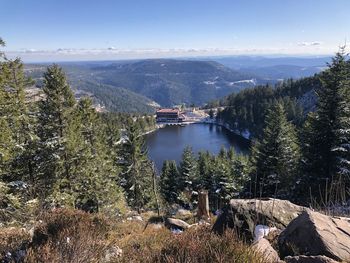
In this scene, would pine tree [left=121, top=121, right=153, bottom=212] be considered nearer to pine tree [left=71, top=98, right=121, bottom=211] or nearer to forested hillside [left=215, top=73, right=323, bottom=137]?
pine tree [left=71, top=98, right=121, bottom=211]

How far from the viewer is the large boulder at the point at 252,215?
21.4 ft

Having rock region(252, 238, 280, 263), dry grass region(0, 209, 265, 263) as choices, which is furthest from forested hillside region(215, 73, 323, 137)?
rock region(252, 238, 280, 263)

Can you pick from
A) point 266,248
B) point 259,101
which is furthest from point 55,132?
point 259,101

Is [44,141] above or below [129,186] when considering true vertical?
above

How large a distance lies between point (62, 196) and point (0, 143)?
581cm

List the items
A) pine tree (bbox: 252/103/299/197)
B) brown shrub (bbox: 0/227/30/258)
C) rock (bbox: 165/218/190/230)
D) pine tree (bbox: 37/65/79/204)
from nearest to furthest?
A: brown shrub (bbox: 0/227/30/258), rock (bbox: 165/218/190/230), pine tree (bbox: 37/65/79/204), pine tree (bbox: 252/103/299/197)

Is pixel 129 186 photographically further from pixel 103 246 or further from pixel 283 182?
pixel 103 246

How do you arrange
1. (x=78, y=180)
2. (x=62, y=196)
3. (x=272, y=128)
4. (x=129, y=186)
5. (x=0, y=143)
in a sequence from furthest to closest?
(x=129, y=186) < (x=272, y=128) < (x=78, y=180) < (x=62, y=196) < (x=0, y=143)

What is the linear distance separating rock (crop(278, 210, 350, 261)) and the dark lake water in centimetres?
9326

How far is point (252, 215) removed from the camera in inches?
273

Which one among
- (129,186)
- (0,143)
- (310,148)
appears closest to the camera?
(0,143)

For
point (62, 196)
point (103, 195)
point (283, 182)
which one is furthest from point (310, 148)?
point (62, 196)

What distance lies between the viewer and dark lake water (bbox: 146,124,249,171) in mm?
121275

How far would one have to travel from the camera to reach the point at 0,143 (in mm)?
12375
